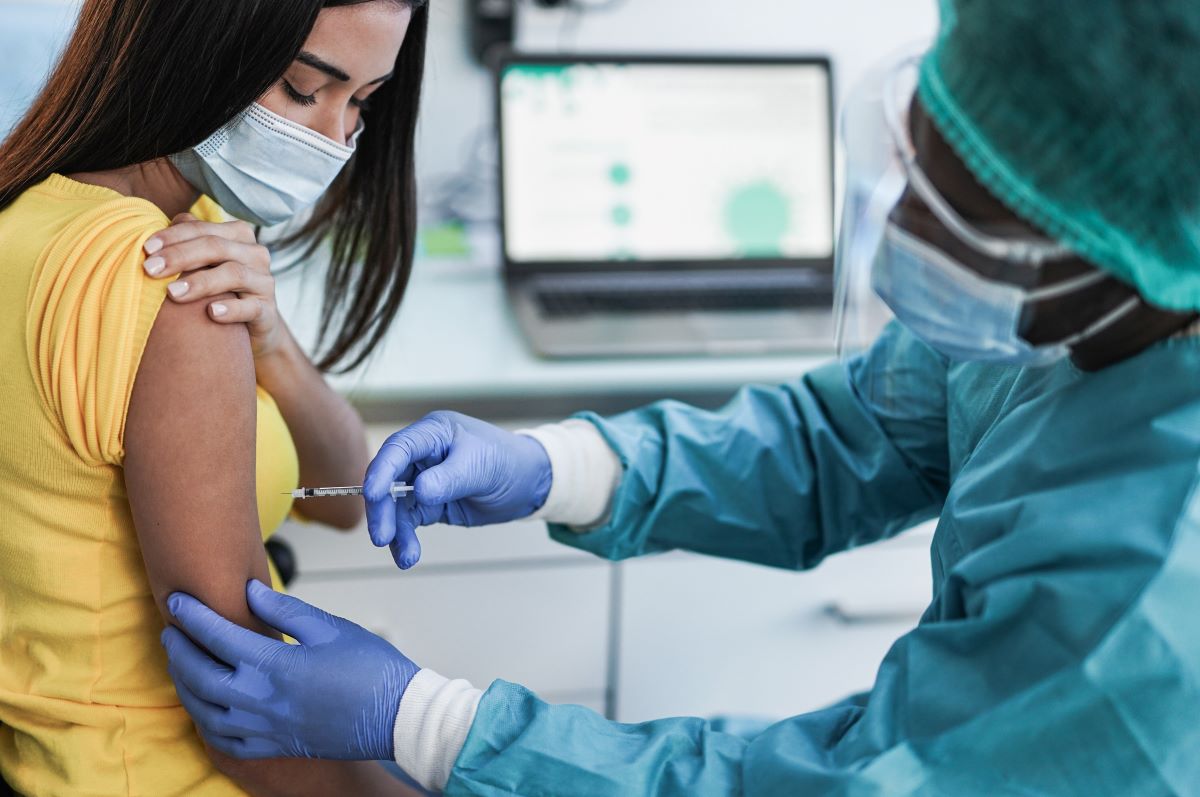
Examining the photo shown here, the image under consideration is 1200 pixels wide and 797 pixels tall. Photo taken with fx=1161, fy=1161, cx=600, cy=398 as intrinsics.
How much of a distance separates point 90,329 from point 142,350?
0.04 meters

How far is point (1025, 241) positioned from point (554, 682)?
116 centimetres

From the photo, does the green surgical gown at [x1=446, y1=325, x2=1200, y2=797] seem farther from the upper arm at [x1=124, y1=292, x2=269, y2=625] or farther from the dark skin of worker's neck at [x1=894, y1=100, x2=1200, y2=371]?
the upper arm at [x1=124, y1=292, x2=269, y2=625]

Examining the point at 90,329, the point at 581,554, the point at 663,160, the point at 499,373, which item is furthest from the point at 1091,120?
the point at 663,160

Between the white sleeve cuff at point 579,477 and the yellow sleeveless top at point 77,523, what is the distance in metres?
0.42

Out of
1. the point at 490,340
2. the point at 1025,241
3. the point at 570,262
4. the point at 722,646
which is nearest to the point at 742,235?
the point at 570,262

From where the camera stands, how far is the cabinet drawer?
1.66 meters

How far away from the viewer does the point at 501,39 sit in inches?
84.5

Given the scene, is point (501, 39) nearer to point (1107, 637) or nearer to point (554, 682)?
point (554, 682)

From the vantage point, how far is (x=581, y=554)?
169cm

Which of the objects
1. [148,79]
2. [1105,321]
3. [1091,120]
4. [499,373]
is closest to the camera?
[1091,120]

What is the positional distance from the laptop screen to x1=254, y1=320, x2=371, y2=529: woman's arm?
0.74m

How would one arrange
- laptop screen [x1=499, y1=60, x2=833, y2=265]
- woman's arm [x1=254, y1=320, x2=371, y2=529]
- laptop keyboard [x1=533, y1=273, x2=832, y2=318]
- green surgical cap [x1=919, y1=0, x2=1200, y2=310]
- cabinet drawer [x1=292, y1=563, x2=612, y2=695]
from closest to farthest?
green surgical cap [x1=919, y1=0, x2=1200, y2=310]
woman's arm [x1=254, y1=320, x2=371, y2=529]
cabinet drawer [x1=292, y1=563, x2=612, y2=695]
laptop keyboard [x1=533, y1=273, x2=832, y2=318]
laptop screen [x1=499, y1=60, x2=833, y2=265]

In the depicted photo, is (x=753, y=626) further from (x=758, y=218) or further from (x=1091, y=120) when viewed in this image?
(x=1091, y=120)

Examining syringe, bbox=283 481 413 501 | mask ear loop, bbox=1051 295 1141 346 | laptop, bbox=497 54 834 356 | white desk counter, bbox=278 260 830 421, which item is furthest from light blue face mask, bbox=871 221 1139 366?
laptop, bbox=497 54 834 356
